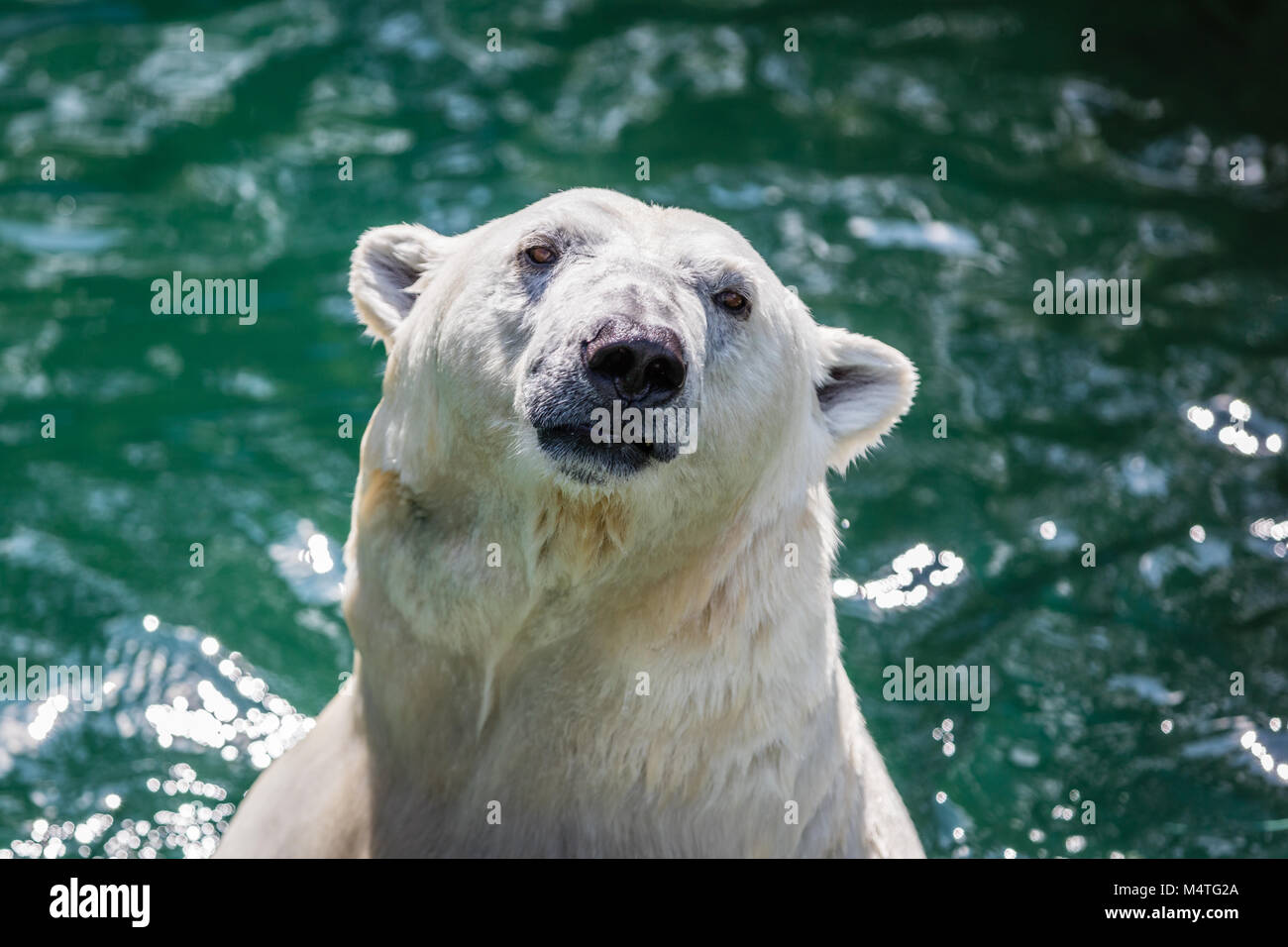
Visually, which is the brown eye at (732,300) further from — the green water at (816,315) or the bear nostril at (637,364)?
the green water at (816,315)

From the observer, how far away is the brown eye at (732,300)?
14.2 feet

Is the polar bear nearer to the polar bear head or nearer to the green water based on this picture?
the polar bear head

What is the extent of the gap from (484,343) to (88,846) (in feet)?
9.86

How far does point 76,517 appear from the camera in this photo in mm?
7207

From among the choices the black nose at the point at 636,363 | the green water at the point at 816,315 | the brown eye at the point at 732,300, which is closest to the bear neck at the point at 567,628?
the black nose at the point at 636,363

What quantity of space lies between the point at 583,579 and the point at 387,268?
4.74 ft

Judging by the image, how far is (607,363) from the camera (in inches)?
149

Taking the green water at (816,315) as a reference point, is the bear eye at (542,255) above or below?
above

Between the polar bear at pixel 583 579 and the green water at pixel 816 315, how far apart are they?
6.64ft

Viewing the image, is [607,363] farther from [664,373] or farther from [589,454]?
[589,454]

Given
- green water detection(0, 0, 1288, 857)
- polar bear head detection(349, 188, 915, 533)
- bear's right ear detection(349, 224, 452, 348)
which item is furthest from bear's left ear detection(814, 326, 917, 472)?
green water detection(0, 0, 1288, 857)

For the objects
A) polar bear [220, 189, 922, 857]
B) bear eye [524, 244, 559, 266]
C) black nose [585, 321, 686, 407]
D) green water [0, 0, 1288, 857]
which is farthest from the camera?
green water [0, 0, 1288, 857]

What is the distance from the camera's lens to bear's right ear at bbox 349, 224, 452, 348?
488 cm
